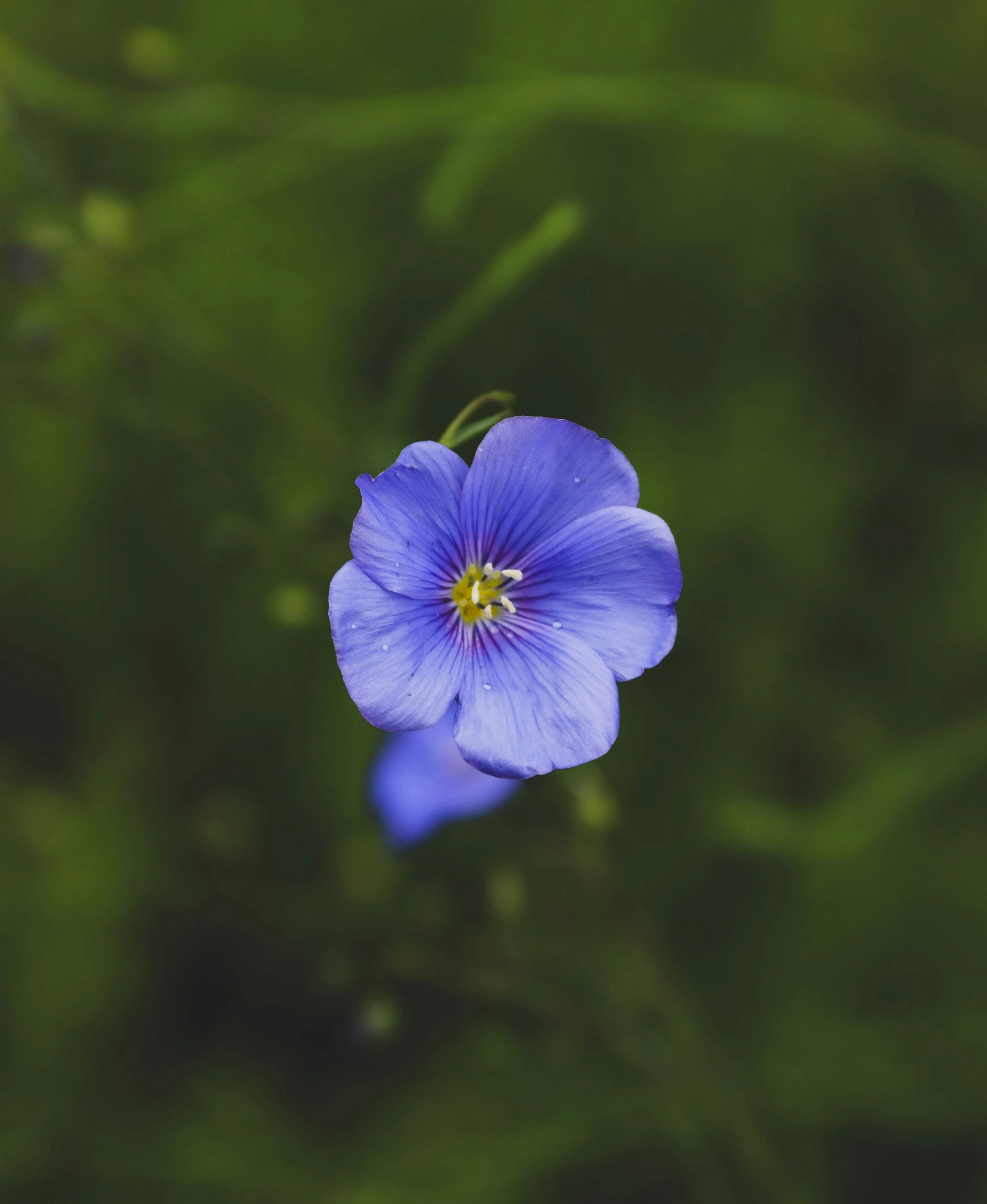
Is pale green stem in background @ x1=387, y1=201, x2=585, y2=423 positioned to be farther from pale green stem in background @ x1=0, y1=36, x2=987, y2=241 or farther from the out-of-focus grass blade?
the out-of-focus grass blade

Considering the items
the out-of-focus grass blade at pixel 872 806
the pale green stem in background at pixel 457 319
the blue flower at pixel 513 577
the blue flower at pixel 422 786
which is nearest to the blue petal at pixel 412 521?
the blue flower at pixel 513 577

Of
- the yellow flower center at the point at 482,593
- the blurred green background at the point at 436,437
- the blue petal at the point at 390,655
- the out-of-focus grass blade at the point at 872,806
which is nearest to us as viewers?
the blue petal at the point at 390,655

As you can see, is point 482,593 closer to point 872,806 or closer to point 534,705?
point 534,705

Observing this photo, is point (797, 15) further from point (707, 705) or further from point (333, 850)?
point (333, 850)

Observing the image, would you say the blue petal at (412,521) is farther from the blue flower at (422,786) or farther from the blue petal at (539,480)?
the blue flower at (422,786)

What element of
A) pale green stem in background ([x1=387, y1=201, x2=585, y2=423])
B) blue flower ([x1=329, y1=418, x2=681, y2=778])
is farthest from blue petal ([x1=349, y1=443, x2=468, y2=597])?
pale green stem in background ([x1=387, y1=201, x2=585, y2=423])

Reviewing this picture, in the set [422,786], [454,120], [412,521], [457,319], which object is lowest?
[412,521]

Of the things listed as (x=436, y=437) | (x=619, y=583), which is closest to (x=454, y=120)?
(x=436, y=437)
